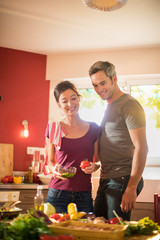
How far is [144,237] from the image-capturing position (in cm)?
145

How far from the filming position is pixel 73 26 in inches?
145

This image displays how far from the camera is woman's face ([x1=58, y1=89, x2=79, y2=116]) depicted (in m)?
2.34

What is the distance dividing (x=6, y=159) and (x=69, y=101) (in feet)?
6.98

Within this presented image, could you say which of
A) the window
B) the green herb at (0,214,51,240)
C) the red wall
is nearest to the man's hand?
the green herb at (0,214,51,240)

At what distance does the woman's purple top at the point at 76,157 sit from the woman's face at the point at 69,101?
0.21 metres

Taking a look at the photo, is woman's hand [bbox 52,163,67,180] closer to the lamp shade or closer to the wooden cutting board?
the lamp shade

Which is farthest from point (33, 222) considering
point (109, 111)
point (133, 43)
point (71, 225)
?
point (133, 43)

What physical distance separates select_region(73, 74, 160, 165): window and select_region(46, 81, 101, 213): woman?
210cm

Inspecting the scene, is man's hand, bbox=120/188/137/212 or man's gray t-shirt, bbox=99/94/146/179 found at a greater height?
man's gray t-shirt, bbox=99/94/146/179

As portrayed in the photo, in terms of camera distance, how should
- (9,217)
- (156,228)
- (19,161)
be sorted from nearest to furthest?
(156,228), (9,217), (19,161)

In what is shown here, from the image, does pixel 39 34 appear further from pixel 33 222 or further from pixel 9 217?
pixel 33 222

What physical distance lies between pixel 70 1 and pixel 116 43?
1246 mm

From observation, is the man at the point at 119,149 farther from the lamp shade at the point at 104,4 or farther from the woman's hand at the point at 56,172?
the lamp shade at the point at 104,4

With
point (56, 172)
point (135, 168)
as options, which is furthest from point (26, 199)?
point (135, 168)
